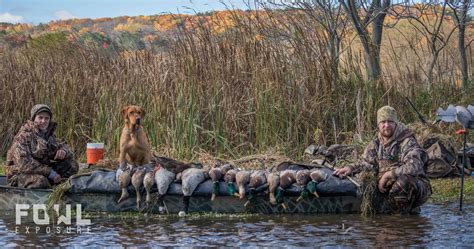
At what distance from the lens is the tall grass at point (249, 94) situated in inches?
566

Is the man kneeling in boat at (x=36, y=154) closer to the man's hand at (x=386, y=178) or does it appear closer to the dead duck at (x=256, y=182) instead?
the dead duck at (x=256, y=182)

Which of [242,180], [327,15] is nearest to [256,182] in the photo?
[242,180]

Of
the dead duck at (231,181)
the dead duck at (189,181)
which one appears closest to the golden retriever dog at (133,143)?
the dead duck at (189,181)

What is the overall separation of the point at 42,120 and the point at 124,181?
154cm

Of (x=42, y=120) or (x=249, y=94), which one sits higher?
(x=249, y=94)

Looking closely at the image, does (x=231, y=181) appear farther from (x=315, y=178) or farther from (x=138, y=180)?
(x=138, y=180)

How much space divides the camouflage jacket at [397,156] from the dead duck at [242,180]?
4.00 feet

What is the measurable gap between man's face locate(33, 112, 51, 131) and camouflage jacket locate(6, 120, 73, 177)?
6 cm

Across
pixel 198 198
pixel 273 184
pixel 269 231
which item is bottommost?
pixel 269 231

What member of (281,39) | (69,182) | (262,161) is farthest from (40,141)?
(281,39)

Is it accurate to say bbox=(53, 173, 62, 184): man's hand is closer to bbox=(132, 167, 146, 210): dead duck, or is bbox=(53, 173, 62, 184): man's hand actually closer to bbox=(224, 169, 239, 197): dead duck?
bbox=(132, 167, 146, 210): dead duck

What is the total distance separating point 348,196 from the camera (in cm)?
1073

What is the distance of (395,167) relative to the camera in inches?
421

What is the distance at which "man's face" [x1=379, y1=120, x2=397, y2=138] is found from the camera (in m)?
10.8
